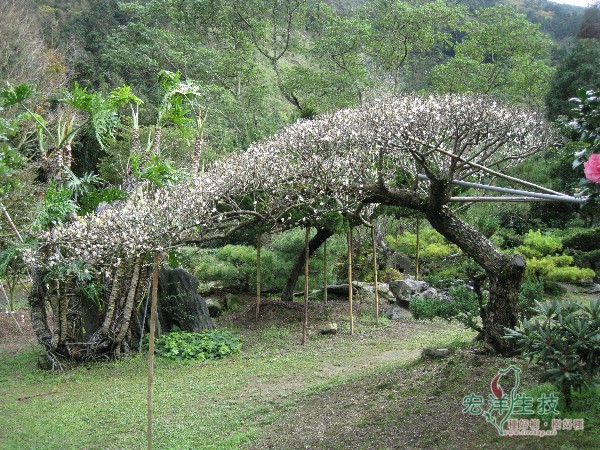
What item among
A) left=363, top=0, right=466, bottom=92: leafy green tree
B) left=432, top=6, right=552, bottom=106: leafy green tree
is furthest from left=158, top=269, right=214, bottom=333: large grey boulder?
left=432, top=6, right=552, bottom=106: leafy green tree

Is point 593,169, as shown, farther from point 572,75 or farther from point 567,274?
point 572,75

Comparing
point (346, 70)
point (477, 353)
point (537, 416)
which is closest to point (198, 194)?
point (477, 353)

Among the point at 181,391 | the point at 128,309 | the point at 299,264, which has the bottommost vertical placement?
the point at 181,391

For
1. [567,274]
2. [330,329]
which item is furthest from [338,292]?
[567,274]

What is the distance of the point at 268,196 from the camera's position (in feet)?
26.9

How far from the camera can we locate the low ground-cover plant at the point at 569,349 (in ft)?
10.8

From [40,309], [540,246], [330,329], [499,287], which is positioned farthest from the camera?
[540,246]

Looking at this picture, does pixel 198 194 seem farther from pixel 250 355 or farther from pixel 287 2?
pixel 287 2

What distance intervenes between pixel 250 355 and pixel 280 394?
2273 mm

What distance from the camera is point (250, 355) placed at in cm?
864

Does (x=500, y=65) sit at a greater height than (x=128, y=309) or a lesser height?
greater

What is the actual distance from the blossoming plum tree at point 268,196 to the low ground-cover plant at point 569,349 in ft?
6.43

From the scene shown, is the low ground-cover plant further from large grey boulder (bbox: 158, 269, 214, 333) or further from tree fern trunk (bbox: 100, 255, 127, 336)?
large grey boulder (bbox: 158, 269, 214, 333)

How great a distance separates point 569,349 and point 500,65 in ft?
63.0
